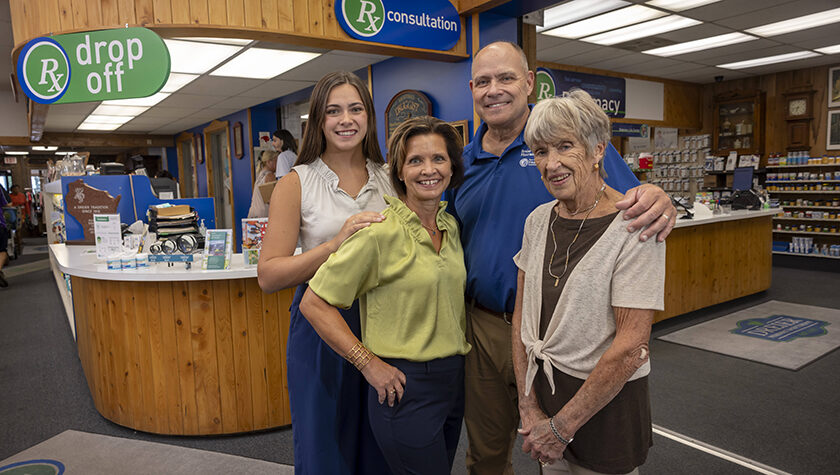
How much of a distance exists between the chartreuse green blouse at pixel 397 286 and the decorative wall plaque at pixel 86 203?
14.2 ft

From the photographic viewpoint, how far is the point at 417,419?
1.52 meters

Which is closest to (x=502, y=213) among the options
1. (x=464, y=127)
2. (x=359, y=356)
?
(x=359, y=356)

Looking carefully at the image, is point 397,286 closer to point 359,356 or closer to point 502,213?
point 359,356

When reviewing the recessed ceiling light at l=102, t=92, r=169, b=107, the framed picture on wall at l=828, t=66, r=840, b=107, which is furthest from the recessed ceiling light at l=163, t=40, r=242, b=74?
the framed picture on wall at l=828, t=66, r=840, b=107

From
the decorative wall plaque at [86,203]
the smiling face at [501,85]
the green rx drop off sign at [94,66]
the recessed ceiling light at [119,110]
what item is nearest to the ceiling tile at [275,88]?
the recessed ceiling light at [119,110]

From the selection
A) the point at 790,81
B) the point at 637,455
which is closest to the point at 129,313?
the point at 637,455

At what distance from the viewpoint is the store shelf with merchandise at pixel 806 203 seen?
8.64m

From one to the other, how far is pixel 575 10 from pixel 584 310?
4909 millimetres

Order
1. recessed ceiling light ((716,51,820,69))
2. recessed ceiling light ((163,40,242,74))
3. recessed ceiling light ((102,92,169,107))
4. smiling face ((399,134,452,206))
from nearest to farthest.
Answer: smiling face ((399,134,452,206))
recessed ceiling light ((163,40,242,74))
recessed ceiling light ((716,51,820,69))
recessed ceiling light ((102,92,169,107))

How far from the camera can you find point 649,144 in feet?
33.2

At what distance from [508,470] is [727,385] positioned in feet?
8.69

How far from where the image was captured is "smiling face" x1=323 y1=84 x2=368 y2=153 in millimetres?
1814

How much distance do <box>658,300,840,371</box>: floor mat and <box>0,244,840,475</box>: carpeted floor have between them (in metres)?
0.15

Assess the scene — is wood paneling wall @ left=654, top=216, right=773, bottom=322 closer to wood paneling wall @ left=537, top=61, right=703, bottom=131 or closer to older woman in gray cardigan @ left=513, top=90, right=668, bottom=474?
wood paneling wall @ left=537, top=61, right=703, bottom=131
